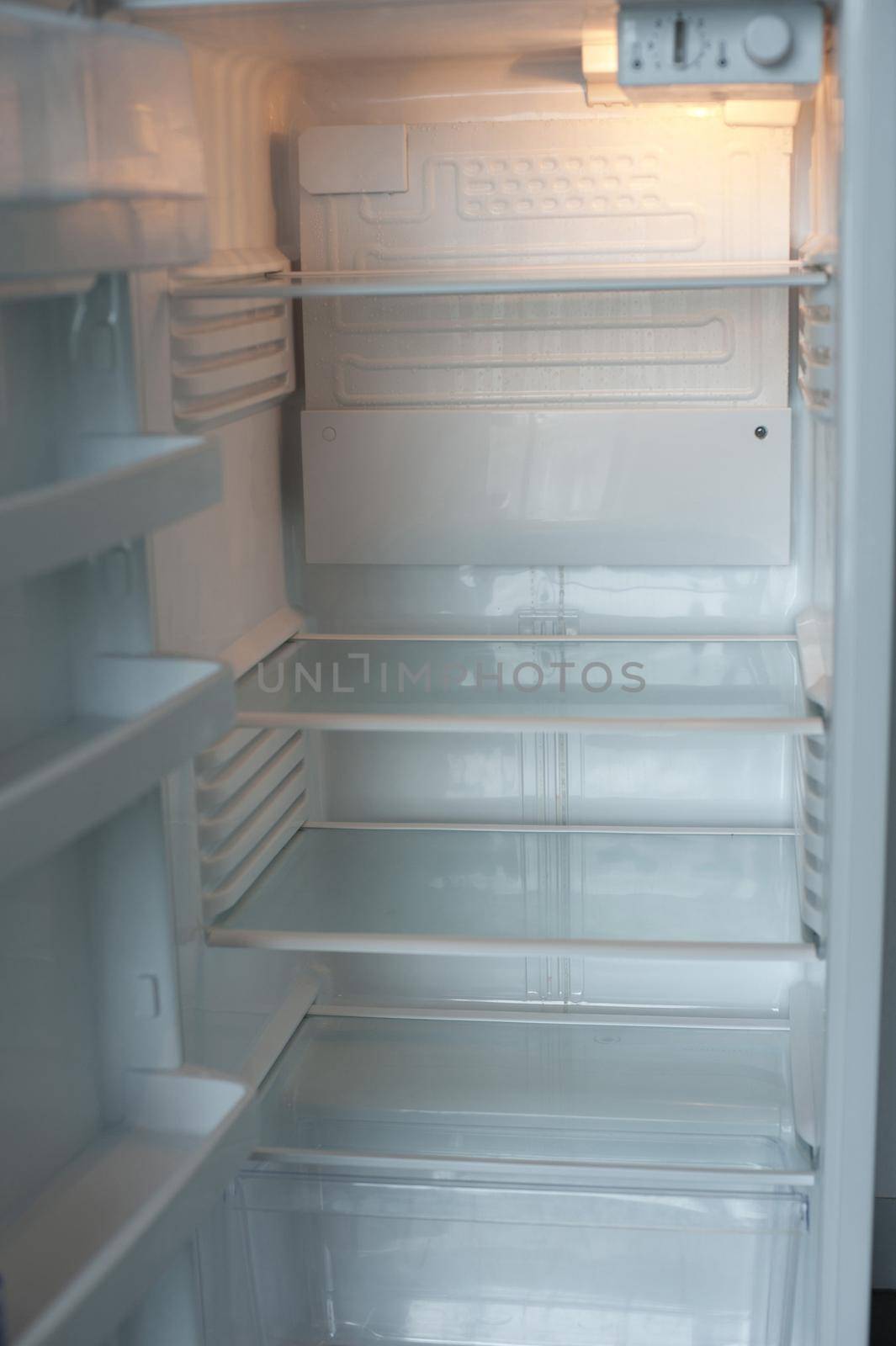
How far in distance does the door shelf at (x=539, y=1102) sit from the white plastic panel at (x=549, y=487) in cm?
73

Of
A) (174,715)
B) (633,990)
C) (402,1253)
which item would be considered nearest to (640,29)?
(174,715)

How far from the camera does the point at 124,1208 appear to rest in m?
1.33

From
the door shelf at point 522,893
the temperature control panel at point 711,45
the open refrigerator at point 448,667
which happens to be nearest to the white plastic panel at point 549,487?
the open refrigerator at point 448,667

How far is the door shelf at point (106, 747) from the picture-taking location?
103cm

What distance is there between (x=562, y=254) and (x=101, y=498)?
1163 mm

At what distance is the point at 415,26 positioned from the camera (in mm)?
1603

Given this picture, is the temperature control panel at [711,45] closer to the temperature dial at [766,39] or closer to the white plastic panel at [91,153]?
the temperature dial at [766,39]

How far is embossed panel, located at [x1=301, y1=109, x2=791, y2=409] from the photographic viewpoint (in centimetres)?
205

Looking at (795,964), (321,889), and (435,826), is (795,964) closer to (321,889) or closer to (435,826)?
(435,826)

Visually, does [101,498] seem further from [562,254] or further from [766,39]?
[562,254]

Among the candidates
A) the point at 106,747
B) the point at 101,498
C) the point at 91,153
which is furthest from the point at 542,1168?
the point at 91,153

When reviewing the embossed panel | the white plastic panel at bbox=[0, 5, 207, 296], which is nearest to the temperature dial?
the embossed panel

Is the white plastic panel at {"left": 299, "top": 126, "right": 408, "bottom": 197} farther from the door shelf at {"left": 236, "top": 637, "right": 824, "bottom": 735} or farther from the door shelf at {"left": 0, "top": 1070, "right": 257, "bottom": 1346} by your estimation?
the door shelf at {"left": 0, "top": 1070, "right": 257, "bottom": 1346}

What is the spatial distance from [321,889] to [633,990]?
1.82 feet
